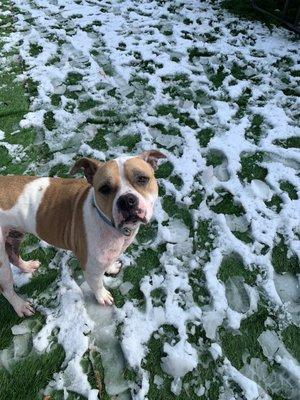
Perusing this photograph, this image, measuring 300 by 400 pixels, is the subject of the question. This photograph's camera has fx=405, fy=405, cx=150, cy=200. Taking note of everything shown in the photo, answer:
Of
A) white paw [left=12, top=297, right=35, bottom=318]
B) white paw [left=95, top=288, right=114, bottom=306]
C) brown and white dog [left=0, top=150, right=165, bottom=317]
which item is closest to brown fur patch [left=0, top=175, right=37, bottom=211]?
brown and white dog [left=0, top=150, right=165, bottom=317]

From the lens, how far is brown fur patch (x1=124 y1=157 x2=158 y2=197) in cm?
314

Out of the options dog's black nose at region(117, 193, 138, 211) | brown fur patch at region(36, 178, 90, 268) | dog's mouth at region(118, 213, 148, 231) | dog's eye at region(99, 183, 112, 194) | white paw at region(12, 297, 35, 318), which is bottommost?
white paw at region(12, 297, 35, 318)

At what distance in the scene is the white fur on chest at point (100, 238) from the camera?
130 inches

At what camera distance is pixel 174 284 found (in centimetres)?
402

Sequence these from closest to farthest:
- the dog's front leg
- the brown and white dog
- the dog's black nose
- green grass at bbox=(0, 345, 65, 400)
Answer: the dog's black nose < the brown and white dog < green grass at bbox=(0, 345, 65, 400) < the dog's front leg

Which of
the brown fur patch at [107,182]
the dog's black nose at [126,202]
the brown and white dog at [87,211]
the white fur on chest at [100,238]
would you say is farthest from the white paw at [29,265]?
the dog's black nose at [126,202]

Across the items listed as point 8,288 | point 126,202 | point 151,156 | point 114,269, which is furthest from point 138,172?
point 8,288

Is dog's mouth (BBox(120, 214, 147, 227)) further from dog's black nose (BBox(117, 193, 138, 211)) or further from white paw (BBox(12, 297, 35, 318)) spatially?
white paw (BBox(12, 297, 35, 318))

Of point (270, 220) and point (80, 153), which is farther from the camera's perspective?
point (80, 153)

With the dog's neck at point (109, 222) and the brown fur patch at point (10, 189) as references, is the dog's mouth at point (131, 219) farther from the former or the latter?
the brown fur patch at point (10, 189)

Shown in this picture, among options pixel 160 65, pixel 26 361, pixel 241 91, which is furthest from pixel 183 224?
pixel 160 65

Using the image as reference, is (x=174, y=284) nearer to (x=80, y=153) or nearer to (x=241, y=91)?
(x=80, y=153)

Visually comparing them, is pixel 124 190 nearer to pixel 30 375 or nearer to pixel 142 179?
pixel 142 179

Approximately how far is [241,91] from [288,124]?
1.04 meters
